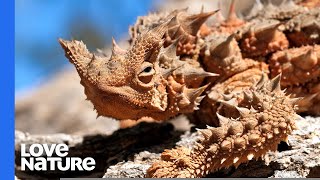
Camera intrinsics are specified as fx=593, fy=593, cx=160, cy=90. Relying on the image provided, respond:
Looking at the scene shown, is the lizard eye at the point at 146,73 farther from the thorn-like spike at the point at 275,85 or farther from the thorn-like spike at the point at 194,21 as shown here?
the thorn-like spike at the point at 275,85

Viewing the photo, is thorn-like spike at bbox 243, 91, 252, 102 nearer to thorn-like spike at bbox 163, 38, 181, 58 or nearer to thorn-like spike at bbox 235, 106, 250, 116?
thorn-like spike at bbox 235, 106, 250, 116

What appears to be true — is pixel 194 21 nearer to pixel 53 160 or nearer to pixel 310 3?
pixel 310 3

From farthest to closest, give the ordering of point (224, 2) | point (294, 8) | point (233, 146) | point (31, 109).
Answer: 1. point (31, 109)
2. point (224, 2)
3. point (294, 8)
4. point (233, 146)

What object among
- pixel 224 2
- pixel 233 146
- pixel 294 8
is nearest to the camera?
pixel 233 146

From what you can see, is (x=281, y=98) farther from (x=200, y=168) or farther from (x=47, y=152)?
(x=47, y=152)

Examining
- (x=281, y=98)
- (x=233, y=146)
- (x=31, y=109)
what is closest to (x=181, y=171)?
(x=233, y=146)

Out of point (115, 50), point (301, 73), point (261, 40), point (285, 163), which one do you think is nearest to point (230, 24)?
point (261, 40)

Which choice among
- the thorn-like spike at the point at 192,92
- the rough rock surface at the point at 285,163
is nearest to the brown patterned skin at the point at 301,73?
the rough rock surface at the point at 285,163
